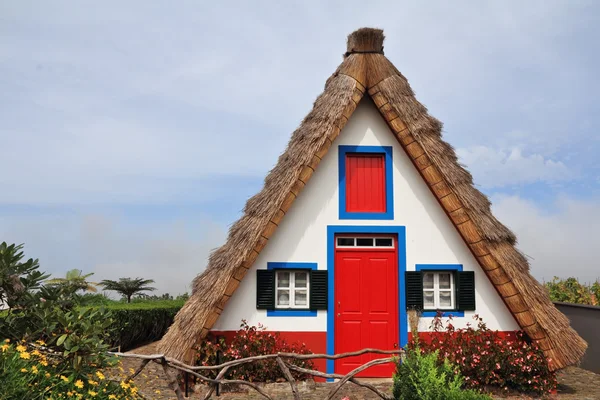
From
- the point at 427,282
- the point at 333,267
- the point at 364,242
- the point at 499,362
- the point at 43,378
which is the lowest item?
the point at 499,362

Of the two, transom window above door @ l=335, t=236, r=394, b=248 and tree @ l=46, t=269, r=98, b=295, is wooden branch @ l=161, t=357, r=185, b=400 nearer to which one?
tree @ l=46, t=269, r=98, b=295

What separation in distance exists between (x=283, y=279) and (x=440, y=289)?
2.93 metres

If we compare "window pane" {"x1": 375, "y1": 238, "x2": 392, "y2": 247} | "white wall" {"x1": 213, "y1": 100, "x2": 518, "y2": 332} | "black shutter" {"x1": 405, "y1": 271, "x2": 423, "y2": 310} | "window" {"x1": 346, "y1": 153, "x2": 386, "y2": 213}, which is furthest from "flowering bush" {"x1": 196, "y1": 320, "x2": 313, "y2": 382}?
"window" {"x1": 346, "y1": 153, "x2": 386, "y2": 213}

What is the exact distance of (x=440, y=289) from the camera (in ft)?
31.4

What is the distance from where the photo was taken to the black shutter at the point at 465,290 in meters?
9.40

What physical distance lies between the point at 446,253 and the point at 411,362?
3.46m

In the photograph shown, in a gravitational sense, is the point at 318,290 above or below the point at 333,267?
below

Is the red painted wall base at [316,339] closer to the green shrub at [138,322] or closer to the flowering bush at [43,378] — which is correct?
the flowering bush at [43,378]

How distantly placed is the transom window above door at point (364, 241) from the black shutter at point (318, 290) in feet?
2.36

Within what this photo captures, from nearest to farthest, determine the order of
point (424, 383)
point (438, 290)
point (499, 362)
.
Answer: point (424, 383) → point (499, 362) → point (438, 290)

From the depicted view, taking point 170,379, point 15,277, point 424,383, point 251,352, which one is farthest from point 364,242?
point 15,277

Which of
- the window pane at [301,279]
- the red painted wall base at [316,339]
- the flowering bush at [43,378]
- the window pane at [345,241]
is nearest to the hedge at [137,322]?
the red painted wall base at [316,339]

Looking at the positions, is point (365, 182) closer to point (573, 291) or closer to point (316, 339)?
point (316, 339)

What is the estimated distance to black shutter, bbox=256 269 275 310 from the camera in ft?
30.1
